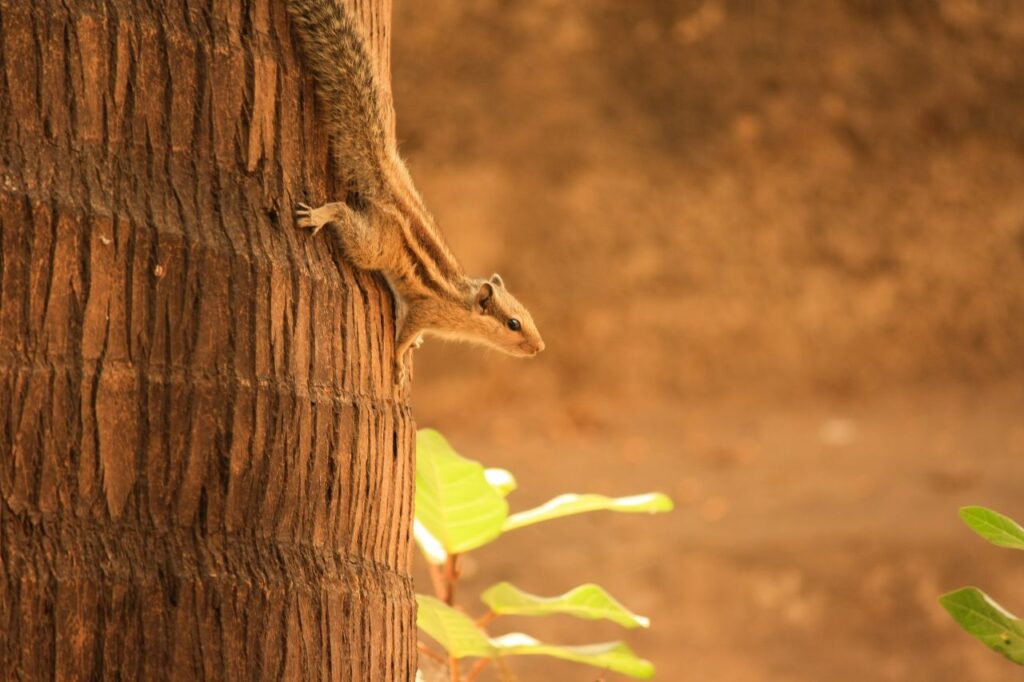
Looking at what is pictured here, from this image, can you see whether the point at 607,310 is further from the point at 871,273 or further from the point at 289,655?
the point at 289,655

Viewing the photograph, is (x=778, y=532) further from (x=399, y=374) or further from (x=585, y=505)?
(x=399, y=374)

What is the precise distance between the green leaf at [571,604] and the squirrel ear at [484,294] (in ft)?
2.32

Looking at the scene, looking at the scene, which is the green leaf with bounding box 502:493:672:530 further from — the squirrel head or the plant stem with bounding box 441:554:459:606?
the squirrel head

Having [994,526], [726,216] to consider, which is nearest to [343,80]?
[994,526]

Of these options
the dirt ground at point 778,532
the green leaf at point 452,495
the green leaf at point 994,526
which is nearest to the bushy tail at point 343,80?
the green leaf at point 452,495

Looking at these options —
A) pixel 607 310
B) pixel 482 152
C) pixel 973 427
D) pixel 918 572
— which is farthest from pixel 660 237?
pixel 918 572

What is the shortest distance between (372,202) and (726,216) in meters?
6.46

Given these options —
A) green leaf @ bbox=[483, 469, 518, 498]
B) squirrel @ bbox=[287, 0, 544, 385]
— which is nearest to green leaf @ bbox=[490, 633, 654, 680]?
green leaf @ bbox=[483, 469, 518, 498]

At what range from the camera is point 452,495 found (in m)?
2.04

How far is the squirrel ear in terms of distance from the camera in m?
2.62

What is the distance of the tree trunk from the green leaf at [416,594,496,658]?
0.21 m

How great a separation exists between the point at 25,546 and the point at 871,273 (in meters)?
7.37

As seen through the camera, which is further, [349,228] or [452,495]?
[452,495]

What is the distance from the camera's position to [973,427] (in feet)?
24.6
